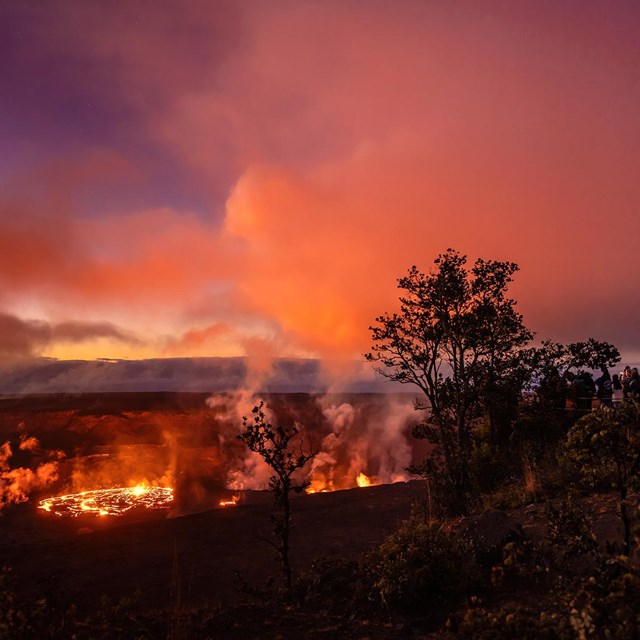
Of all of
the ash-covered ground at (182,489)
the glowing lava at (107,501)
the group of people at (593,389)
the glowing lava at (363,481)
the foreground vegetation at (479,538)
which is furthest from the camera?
the glowing lava at (363,481)

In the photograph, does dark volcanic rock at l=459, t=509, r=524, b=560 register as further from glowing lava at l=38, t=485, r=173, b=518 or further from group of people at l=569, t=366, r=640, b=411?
glowing lava at l=38, t=485, r=173, b=518

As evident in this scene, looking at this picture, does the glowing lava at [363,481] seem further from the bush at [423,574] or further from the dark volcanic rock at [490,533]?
the bush at [423,574]

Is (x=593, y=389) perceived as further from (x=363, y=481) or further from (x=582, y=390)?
(x=363, y=481)

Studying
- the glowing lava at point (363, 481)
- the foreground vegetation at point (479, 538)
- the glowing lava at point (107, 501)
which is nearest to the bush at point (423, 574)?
the foreground vegetation at point (479, 538)

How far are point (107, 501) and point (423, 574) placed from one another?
3065 cm

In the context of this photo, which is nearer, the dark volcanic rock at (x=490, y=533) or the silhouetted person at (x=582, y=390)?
the dark volcanic rock at (x=490, y=533)

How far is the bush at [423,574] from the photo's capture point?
8.98m

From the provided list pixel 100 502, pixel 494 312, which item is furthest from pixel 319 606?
pixel 100 502

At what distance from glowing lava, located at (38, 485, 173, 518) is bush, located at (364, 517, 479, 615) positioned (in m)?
25.5

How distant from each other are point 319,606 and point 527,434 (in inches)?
587

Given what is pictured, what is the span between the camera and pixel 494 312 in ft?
63.7

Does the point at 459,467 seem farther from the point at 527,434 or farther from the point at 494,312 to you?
the point at 494,312

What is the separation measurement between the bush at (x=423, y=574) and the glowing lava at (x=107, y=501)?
2554 cm

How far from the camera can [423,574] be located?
9258mm
